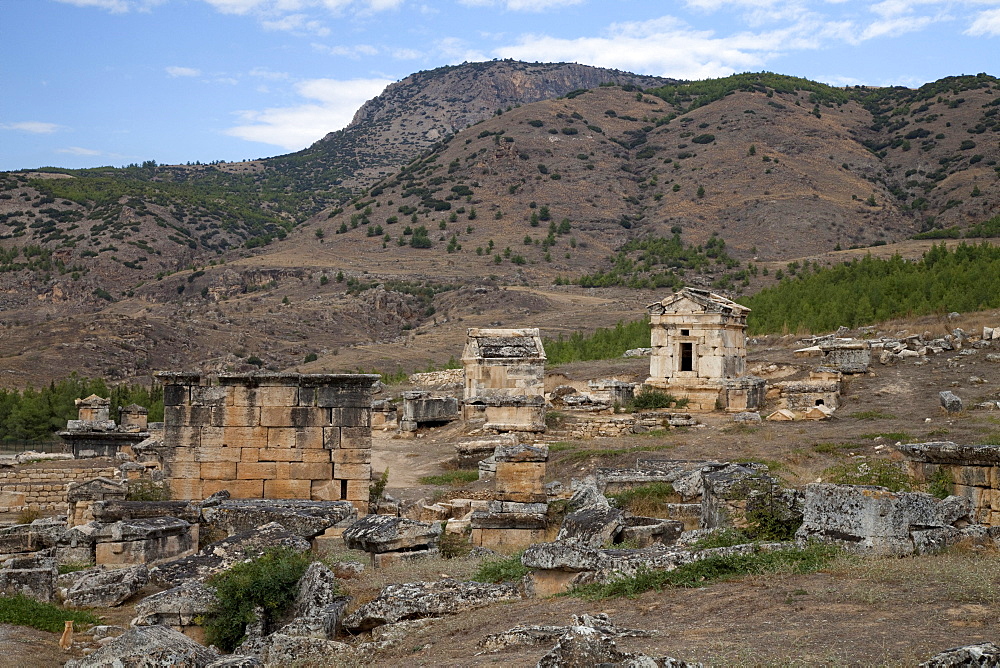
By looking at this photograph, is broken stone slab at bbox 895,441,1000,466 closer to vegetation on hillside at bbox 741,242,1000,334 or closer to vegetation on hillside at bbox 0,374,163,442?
vegetation on hillside at bbox 741,242,1000,334

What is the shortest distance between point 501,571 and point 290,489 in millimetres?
5022

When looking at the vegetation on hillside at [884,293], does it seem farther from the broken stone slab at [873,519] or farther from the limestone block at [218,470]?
the broken stone slab at [873,519]

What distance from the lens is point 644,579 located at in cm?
692

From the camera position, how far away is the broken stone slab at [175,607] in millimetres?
7684

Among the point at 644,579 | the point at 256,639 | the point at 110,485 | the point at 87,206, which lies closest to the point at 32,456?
the point at 110,485

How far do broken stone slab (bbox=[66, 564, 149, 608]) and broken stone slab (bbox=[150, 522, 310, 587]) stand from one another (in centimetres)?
18

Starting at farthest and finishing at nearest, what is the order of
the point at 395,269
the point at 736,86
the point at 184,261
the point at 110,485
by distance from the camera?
the point at 736,86 < the point at 184,261 < the point at 395,269 < the point at 110,485

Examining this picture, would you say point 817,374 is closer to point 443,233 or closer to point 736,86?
point 443,233

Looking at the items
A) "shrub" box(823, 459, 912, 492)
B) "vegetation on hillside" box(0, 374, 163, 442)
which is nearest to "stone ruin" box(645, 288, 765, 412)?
"shrub" box(823, 459, 912, 492)

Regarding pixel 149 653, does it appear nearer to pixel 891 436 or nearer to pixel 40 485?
pixel 40 485

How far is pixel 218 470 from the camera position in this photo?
12.5 meters

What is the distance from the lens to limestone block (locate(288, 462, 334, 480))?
40.7 feet

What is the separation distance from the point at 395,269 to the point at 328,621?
6928 centimetres

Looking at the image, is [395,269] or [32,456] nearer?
[32,456]
